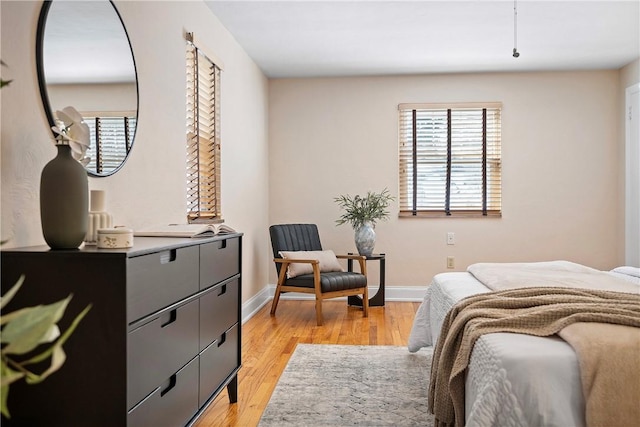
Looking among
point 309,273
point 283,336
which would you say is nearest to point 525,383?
point 283,336

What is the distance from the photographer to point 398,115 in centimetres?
585

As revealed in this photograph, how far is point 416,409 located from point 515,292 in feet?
2.52

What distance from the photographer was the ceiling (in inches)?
154

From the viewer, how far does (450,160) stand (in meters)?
5.81

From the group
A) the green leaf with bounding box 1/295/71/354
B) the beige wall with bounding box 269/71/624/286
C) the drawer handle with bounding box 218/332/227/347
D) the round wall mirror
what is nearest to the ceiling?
the beige wall with bounding box 269/71/624/286

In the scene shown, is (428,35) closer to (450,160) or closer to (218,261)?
(450,160)

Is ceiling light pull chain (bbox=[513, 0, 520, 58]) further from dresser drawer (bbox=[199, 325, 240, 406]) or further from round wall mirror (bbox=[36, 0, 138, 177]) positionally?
dresser drawer (bbox=[199, 325, 240, 406])

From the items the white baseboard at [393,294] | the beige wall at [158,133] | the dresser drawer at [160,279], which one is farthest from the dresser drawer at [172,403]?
the white baseboard at [393,294]

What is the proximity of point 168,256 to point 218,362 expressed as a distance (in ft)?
2.58


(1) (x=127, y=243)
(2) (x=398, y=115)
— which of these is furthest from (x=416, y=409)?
(2) (x=398, y=115)

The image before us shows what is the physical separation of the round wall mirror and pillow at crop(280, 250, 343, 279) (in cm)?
249

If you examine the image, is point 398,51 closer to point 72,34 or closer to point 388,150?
point 388,150

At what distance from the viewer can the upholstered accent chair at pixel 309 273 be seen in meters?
4.72

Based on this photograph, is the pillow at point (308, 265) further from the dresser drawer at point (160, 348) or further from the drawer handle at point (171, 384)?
the drawer handle at point (171, 384)
